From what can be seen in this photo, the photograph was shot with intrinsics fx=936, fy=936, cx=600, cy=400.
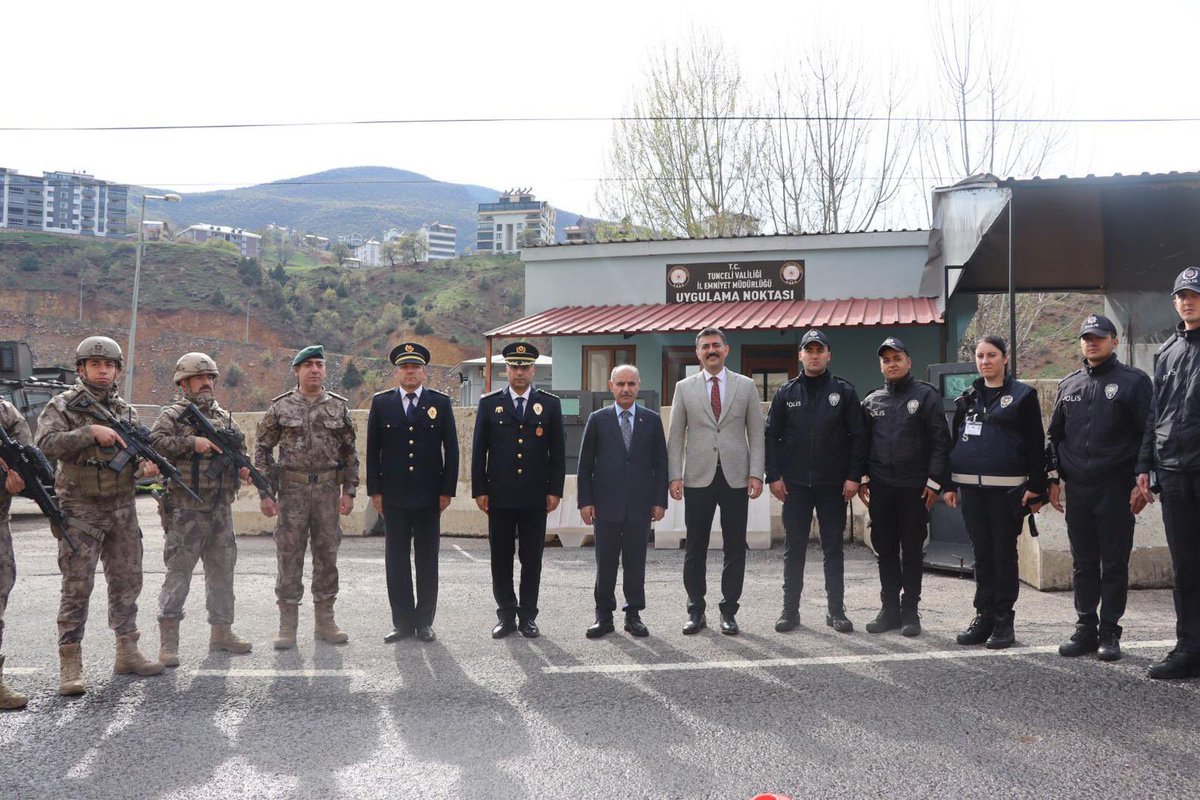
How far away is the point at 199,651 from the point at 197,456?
51.5 inches

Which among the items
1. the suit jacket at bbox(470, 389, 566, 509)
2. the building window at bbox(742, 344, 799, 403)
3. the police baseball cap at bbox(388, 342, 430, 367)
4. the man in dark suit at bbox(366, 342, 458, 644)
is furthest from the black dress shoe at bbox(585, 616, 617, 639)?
the building window at bbox(742, 344, 799, 403)

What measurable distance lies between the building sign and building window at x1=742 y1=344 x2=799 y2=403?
1.09 metres

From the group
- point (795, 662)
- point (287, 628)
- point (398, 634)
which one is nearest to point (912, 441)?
point (795, 662)

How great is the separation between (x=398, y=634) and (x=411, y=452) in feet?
4.23

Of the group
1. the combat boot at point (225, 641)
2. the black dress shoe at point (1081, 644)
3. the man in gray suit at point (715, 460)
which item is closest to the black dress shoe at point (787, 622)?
the man in gray suit at point (715, 460)

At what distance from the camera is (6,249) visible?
8088cm

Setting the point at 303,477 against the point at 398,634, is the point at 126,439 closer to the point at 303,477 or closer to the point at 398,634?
the point at 303,477

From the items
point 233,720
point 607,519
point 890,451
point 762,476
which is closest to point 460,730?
point 233,720

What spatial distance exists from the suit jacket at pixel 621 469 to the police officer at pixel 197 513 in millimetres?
2499

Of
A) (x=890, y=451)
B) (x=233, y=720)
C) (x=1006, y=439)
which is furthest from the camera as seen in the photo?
(x=890, y=451)

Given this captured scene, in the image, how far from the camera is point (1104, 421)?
580 centimetres

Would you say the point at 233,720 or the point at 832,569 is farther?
the point at 832,569

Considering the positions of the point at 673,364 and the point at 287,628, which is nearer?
the point at 287,628

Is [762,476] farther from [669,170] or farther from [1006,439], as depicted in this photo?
[669,170]
